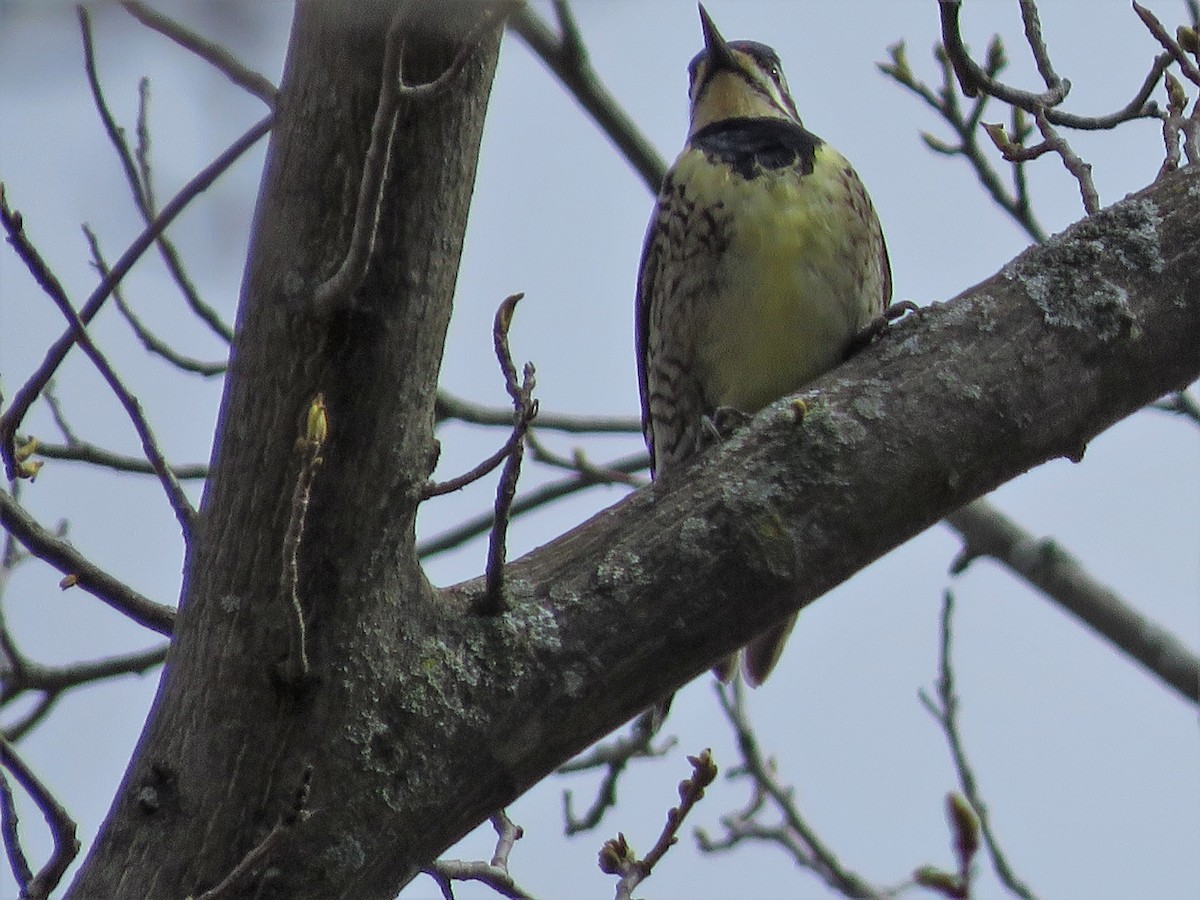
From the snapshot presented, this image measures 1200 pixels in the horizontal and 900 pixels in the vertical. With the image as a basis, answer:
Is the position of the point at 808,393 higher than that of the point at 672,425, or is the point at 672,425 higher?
the point at 672,425

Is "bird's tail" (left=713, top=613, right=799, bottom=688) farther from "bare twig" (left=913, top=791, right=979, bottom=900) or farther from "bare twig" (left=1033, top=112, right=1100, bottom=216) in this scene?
"bare twig" (left=913, top=791, right=979, bottom=900)

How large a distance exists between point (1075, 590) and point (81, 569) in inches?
135

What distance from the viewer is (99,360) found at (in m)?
2.36

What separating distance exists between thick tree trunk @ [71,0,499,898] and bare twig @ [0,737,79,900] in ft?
0.42

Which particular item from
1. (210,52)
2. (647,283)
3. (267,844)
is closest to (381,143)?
(210,52)

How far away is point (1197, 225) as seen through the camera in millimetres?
2668

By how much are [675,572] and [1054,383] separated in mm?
768

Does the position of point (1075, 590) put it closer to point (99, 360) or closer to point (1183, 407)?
point (1183, 407)

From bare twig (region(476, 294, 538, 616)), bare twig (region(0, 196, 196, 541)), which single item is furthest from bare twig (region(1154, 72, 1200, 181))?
bare twig (region(0, 196, 196, 541))

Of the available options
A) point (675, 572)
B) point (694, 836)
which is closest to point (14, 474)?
point (675, 572)

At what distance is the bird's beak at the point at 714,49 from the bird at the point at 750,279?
75cm

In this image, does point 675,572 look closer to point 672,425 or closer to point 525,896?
point 525,896

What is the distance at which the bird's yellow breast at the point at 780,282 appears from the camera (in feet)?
12.1

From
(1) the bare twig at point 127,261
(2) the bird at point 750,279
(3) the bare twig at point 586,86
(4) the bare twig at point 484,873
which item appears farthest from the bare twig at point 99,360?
(3) the bare twig at point 586,86
